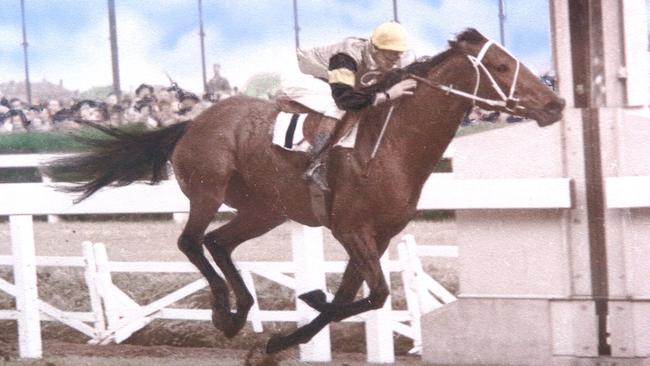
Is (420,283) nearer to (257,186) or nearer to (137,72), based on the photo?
(257,186)

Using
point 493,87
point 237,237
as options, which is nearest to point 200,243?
point 237,237

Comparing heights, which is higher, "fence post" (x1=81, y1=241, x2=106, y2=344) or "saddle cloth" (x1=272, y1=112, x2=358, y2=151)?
"saddle cloth" (x1=272, y1=112, x2=358, y2=151)

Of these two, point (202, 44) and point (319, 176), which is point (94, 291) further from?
point (319, 176)

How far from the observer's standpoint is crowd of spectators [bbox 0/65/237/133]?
7.74 metres

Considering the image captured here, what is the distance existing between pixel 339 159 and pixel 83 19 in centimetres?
324

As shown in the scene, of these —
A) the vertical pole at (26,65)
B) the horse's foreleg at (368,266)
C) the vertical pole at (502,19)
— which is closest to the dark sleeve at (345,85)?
the horse's foreleg at (368,266)

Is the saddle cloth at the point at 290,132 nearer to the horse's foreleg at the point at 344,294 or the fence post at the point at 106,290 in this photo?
the horse's foreleg at the point at 344,294

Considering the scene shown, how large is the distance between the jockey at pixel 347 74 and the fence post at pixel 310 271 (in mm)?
864

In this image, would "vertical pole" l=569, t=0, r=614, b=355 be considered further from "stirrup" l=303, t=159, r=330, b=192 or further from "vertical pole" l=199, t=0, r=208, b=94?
"vertical pole" l=199, t=0, r=208, b=94

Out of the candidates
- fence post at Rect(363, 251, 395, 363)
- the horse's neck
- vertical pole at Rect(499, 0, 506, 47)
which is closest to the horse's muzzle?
the horse's neck

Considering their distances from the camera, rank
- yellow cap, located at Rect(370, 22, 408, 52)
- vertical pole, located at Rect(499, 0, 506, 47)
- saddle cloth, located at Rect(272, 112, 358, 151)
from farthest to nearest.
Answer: vertical pole, located at Rect(499, 0, 506, 47), saddle cloth, located at Rect(272, 112, 358, 151), yellow cap, located at Rect(370, 22, 408, 52)

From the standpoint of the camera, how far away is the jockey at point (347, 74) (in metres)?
5.32

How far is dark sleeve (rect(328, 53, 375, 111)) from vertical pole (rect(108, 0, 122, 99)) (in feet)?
9.90

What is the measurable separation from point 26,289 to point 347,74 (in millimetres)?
2760
